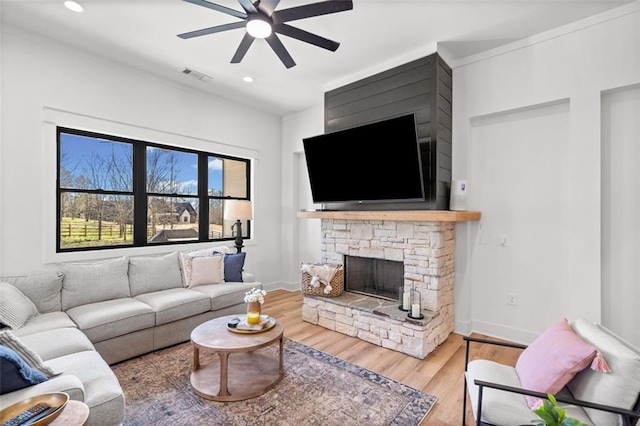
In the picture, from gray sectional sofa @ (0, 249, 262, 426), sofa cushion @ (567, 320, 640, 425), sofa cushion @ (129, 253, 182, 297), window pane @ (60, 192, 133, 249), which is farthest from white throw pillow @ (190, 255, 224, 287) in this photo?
sofa cushion @ (567, 320, 640, 425)

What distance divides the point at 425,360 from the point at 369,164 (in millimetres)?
2076

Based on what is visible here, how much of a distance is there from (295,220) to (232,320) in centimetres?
287

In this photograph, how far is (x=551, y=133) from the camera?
3.05 meters

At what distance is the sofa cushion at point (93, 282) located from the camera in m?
2.90

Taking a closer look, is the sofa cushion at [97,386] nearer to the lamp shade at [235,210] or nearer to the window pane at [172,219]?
the window pane at [172,219]

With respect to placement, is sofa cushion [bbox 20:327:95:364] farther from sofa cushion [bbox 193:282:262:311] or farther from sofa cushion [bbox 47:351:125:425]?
sofa cushion [bbox 193:282:262:311]

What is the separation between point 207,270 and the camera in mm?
3670

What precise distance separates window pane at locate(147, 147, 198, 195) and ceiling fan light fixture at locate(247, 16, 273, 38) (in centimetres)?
249

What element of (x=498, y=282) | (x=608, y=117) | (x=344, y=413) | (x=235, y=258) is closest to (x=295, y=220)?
(x=235, y=258)

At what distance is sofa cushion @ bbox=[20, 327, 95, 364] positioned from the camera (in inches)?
80.5

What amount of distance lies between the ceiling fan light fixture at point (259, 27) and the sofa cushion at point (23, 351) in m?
2.39

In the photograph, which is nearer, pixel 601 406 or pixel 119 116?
pixel 601 406

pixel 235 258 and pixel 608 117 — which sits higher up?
pixel 608 117

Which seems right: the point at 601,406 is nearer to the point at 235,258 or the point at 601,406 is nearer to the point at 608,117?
the point at 608,117
